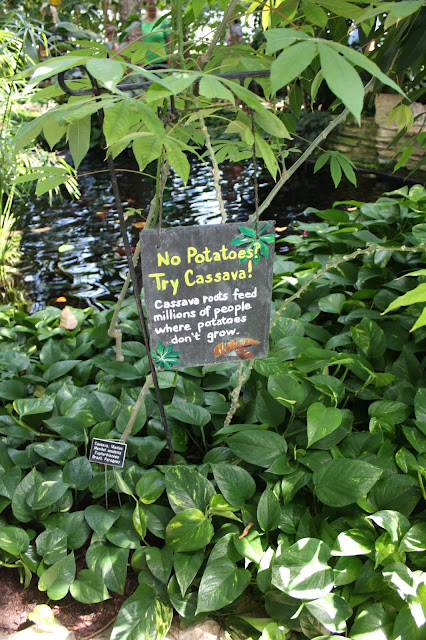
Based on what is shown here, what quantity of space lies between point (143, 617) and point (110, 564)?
149 mm

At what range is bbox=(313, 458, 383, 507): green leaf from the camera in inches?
49.3

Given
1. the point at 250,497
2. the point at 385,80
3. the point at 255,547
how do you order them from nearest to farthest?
1. the point at 385,80
2. the point at 255,547
3. the point at 250,497

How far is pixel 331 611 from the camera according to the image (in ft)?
3.73

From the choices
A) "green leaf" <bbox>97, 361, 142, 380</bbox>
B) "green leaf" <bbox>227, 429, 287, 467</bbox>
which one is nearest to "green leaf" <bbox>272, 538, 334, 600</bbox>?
"green leaf" <bbox>227, 429, 287, 467</bbox>

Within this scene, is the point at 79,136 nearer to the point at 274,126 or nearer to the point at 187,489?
the point at 274,126

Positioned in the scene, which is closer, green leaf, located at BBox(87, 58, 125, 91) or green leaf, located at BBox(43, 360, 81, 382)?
green leaf, located at BBox(87, 58, 125, 91)

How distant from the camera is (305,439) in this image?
147 cm

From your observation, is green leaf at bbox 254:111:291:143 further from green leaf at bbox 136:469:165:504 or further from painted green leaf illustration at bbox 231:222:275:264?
green leaf at bbox 136:469:165:504

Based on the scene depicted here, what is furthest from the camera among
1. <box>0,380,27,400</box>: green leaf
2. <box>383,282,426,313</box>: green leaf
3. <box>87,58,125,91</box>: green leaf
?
<box>0,380,27,400</box>: green leaf

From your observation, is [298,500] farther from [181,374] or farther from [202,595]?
[181,374]

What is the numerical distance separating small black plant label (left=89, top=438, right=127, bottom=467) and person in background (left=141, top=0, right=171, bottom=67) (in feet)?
2.87

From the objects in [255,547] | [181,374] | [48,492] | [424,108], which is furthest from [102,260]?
[424,108]

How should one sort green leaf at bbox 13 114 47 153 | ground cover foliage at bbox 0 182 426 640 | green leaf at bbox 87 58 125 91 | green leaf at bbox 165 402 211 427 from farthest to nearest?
1. green leaf at bbox 165 402 211 427
2. ground cover foliage at bbox 0 182 426 640
3. green leaf at bbox 13 114 47 153
4. green leaf at bbox 87 58 125 91

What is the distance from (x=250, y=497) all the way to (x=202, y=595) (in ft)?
0.91
